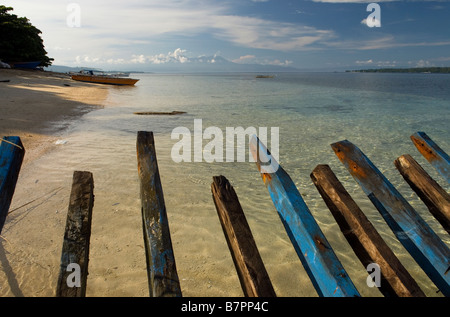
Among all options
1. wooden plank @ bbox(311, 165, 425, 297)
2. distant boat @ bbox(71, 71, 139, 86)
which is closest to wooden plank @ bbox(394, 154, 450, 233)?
wooden plank @ bbox(311, 165, 425, 297)

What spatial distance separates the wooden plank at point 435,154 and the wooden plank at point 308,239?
6.19 feet

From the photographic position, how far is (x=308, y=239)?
182 cm

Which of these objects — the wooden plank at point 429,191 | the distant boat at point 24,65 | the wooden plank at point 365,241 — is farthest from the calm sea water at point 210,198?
the distant boat at point 24,65

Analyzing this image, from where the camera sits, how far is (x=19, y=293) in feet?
9.96

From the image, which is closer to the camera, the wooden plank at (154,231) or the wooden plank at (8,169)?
the wooden plank at (154,231)

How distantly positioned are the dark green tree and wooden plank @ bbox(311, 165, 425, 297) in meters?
62.3

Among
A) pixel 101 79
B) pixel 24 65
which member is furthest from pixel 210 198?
pixel 24 65

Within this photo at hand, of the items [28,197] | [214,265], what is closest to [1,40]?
[28,197]

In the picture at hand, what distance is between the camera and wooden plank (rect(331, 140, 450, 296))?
81.5 inches

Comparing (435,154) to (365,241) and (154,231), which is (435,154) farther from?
(154,231)

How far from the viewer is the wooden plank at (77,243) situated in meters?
1.54

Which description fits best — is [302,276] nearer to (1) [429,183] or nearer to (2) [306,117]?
(1) [429,183]

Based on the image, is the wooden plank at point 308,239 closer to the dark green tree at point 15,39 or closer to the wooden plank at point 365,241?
the wooden plank at point 365,241

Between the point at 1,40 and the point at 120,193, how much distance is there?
59459mm
